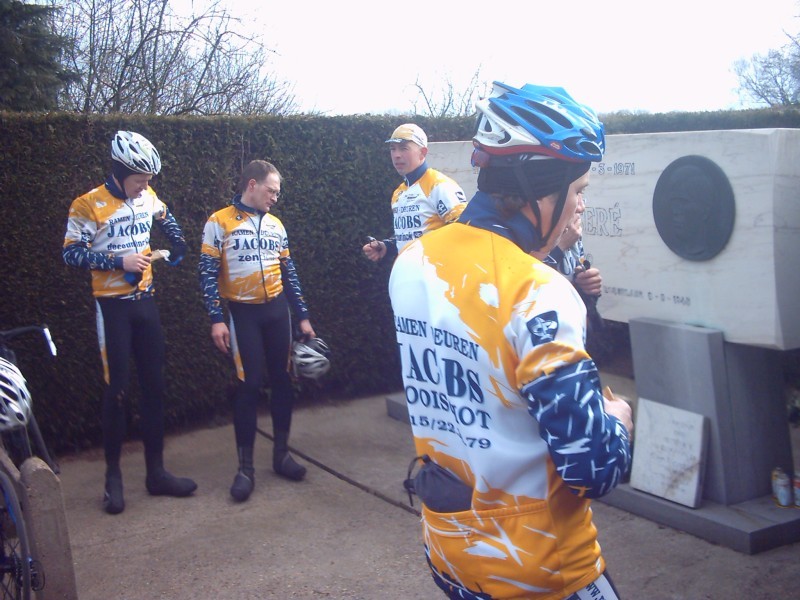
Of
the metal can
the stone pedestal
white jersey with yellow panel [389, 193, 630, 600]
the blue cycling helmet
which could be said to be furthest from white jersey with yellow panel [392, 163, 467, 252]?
white jersey with yellow panel [389, 193, 630, 600]

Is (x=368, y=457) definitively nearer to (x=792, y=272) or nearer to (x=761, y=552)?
(x=761, y=552)

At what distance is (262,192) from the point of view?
17.7 feet

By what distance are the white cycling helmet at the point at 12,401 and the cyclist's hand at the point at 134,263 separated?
6.01ft

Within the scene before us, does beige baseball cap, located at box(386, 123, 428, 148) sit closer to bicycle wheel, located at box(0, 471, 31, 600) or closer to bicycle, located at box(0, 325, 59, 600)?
bicycle, located at box(0, 325, 59, 600)

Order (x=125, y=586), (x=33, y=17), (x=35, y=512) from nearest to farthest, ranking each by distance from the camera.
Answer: (x=35, y=512), (x=125, y=586), (x=33, y=17)

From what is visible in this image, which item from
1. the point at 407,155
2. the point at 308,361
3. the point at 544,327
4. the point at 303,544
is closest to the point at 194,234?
the point at 308,361

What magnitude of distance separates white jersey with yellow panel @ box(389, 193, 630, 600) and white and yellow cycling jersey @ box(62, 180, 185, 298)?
3.61 meters

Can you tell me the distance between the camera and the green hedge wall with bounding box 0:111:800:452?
582 cm

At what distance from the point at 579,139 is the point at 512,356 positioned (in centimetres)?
51

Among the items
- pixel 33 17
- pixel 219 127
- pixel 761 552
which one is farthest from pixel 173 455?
pixel 33 17

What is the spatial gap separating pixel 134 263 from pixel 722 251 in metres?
3.33

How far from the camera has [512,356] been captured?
1646 mm

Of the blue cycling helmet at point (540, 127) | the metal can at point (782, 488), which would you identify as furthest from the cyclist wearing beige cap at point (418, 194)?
the blue cycling helmet at point (540, 127)

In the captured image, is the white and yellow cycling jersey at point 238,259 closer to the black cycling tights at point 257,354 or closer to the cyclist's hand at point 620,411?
the black cycling tights at point 257,354
